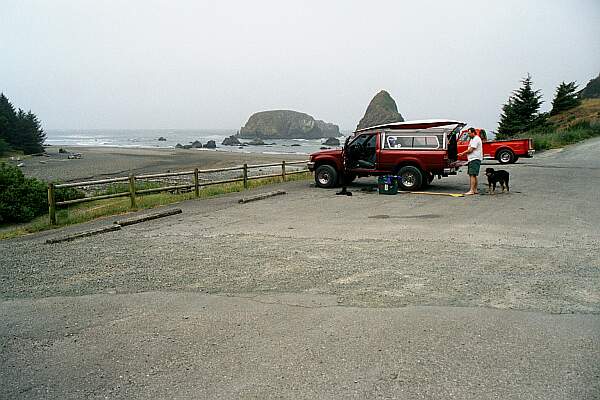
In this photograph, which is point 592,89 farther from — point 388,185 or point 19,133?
point 19,133

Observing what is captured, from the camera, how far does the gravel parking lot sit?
3.79 metres

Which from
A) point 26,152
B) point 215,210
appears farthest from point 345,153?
point 26,152

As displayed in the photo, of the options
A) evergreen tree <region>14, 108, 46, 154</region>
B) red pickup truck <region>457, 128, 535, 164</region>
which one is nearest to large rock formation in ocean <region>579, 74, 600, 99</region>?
red pickup truck <region>457, 128, 535, 164</region>

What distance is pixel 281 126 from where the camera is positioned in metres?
174

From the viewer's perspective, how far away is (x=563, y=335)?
14.7ft

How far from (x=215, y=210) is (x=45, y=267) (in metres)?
5.79

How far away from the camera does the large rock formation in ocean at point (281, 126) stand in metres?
174

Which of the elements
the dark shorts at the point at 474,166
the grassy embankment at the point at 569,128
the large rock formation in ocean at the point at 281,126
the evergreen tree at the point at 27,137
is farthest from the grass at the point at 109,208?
the large rock formation in ocean at the point at 281,126

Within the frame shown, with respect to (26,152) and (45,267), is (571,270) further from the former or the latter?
(26,152)

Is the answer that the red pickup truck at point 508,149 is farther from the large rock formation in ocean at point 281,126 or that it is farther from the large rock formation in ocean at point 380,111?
the large rock formation in ocean at point 281,126

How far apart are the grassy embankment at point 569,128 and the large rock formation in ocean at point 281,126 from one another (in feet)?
398

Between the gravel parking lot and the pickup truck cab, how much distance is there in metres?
5.48

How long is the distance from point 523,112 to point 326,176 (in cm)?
3850

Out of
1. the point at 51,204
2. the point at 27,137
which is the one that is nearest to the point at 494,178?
the point at 51,204
